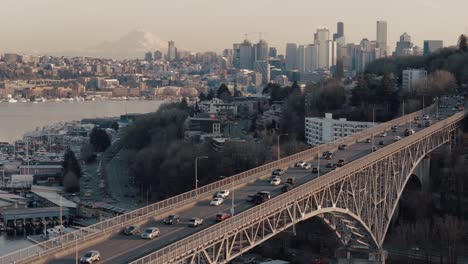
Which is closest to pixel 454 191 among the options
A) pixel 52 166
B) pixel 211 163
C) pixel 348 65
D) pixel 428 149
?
pixel 428 149

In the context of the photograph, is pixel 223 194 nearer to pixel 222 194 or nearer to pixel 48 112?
pixel 222 194

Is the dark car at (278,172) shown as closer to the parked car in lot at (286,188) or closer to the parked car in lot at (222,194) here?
the parked car in lot at (286,188)

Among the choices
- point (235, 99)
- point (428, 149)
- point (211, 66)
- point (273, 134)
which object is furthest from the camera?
point (211, 66)

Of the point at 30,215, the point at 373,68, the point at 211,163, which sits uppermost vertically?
the point at 373,68

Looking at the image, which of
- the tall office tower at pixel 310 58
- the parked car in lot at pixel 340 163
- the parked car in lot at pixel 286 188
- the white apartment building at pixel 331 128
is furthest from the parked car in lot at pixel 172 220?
the tall office tower at pixel 310 58

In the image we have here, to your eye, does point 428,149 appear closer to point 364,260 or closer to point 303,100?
point 364,260

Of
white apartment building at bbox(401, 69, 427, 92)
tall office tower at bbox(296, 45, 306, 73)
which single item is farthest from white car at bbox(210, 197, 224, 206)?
tall office tower at bbox(296, 45, 306, 73)

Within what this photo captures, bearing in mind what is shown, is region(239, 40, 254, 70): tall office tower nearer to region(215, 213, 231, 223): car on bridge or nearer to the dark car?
the dark car
